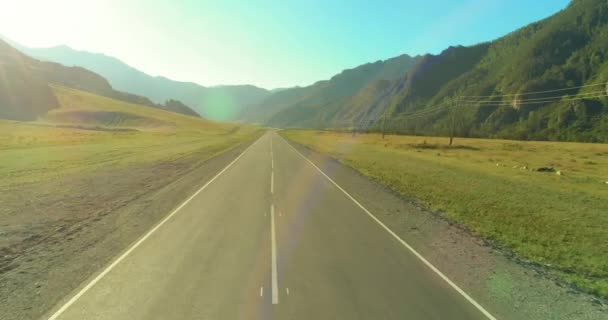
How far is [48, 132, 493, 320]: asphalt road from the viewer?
5.72 m

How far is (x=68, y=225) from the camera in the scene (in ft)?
36.8

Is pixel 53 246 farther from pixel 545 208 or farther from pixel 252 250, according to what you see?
pixel 545 208

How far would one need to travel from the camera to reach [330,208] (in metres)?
13.2

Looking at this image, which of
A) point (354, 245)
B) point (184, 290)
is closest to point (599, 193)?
point (354, 245)

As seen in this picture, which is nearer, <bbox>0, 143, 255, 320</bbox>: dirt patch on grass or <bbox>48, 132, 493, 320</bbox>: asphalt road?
<bbox>48, 132, 493, 320</bbox>: asphalt road

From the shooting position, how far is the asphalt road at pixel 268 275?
5719 millimetres

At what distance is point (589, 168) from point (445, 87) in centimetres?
18353

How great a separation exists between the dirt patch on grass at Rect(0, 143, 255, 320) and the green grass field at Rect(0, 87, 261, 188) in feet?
17.7

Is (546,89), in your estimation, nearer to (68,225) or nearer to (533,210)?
(533,210)

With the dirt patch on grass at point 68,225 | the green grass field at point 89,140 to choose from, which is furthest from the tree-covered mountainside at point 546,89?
the dirt patch on grass at point 68,225

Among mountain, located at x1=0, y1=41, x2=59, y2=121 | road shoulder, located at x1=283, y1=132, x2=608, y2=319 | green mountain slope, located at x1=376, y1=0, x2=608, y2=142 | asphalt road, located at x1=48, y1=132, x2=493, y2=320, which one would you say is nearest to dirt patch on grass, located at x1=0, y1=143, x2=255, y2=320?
asphalt road, located at x1=48, y1=132, x2=493, y2=320

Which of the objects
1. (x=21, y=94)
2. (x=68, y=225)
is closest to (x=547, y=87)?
(x=68, y=225)

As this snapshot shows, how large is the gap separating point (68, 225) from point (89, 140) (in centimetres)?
5232

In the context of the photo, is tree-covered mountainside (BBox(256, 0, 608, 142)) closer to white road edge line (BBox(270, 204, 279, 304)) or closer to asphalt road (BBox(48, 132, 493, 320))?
asphalt road (BBox(48, 132, 493, 320))
